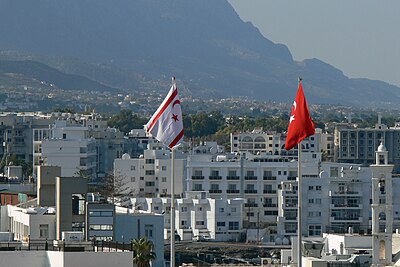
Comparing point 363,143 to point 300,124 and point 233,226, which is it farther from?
point 300,124

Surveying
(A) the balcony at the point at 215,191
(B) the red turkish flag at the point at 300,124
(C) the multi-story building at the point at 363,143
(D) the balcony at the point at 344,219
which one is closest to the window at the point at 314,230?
(D) the balcony at the point at 344,219

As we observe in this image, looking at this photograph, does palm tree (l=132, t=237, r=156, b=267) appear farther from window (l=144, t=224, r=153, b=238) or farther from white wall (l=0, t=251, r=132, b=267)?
white wall (l=0, t=251, r=132, b=267)

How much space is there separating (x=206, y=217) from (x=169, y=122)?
201 feet

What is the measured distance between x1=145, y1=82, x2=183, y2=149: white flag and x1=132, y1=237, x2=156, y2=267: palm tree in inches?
432

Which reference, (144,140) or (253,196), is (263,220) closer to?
(253,196)

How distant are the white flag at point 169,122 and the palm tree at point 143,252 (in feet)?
36.0

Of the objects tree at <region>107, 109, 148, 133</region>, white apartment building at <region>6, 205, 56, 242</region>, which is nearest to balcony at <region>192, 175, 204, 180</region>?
white apartment building at <region>6, 205, 56, 242</region>

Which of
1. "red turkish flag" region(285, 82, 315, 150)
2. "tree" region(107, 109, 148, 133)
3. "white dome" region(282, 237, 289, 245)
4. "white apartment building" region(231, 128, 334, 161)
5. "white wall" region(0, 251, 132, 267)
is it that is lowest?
→ "white dome" region(282, 237, 289, 245)

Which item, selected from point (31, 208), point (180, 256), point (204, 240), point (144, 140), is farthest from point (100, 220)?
point (144, 140)

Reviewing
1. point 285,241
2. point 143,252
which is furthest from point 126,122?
point 143,252

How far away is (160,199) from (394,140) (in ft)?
185

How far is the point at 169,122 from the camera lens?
36.2 meters

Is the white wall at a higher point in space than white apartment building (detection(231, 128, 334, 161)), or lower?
lower

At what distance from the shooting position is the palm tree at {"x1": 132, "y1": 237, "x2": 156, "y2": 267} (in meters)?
47.3
